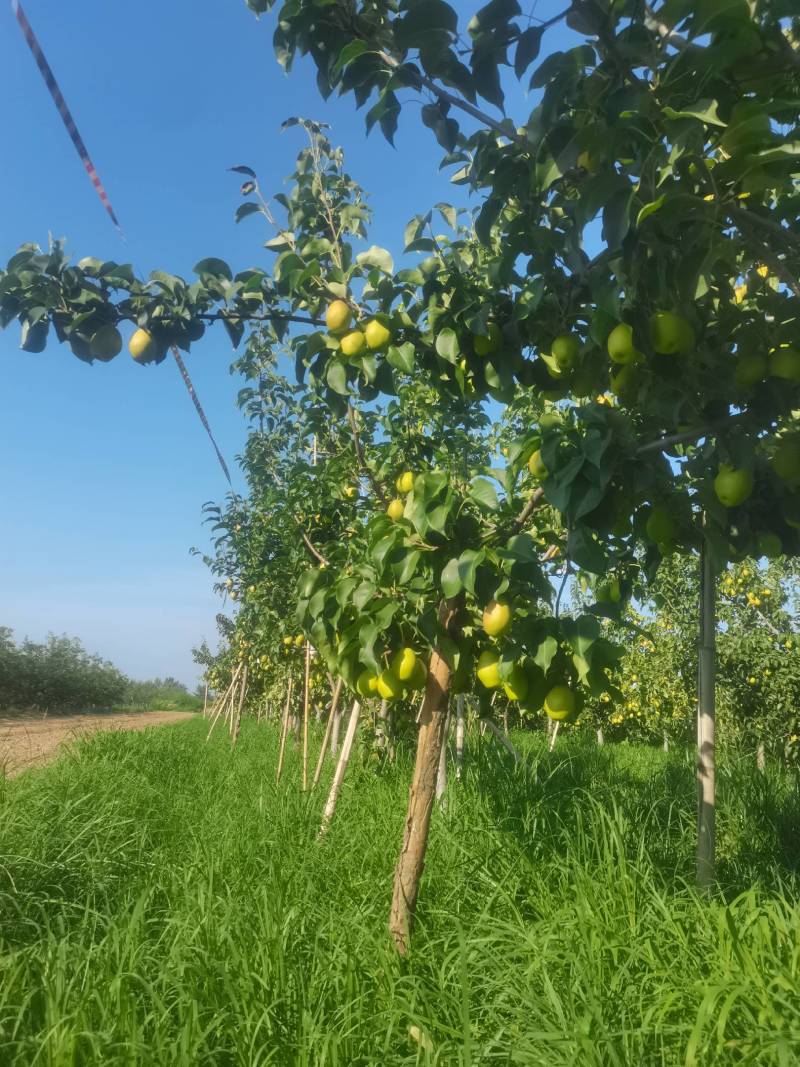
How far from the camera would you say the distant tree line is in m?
30.8

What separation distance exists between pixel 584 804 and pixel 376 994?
1927mm

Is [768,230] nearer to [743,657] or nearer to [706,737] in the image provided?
[706,737]

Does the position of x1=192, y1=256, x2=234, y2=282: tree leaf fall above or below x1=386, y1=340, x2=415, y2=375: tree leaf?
above

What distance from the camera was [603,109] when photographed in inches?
47.2

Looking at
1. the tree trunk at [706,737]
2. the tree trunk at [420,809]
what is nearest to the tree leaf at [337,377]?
the tree trunk at [420,809]

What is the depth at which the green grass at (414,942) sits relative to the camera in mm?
1667

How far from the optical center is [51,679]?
32.7 m

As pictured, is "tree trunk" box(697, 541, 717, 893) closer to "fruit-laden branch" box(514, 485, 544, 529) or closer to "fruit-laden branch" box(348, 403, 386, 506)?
"fruit-laden branch" box(514, 485, 544, 529)

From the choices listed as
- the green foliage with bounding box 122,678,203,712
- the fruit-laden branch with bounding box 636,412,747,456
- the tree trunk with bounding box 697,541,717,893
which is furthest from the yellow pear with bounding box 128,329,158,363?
the green foliage with bounding box 122,678,203,712

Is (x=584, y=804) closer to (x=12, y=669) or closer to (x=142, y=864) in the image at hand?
(x=142, y=864)

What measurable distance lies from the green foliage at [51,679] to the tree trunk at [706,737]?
3261 cm

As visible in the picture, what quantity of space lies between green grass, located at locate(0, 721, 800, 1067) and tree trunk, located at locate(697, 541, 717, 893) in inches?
4.9

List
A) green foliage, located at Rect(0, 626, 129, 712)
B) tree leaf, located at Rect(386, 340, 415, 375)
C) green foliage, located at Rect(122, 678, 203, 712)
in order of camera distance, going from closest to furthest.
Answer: tree leaf, located at Rect(386, 340, 415, 375) → green foliage, located at Rect(0, 626, 129, 712) → green foliage, located at Rect(122, 678, 203, 712)

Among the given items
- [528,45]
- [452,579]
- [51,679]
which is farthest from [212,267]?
[51,679]
